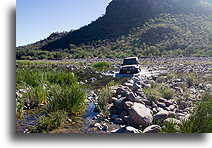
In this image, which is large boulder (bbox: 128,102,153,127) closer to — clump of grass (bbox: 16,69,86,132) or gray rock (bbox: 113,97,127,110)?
gray rock (bbox: 113,97,127,110)

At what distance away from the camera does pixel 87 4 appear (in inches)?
199

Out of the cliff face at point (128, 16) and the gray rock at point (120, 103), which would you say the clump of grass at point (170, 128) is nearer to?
the gray rock at point (120, 103)

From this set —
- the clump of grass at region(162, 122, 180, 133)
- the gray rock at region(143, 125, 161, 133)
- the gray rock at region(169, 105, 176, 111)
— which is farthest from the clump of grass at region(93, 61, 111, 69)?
the clump of grass at region(162, 122, 180, 133)

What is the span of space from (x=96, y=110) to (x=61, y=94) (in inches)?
44.4

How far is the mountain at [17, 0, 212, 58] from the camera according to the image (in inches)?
290

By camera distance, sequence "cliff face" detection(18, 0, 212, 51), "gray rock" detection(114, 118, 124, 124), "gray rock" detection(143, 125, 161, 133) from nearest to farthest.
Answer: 1. "gray rock" detection(143, 125, 161, 133)
2. "gray rock" detection(114, 118, 124, 124)
3. "cliff face" detection(18, 0, 212, 51)

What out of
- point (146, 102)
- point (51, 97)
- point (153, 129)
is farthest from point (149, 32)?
point (153, 129)

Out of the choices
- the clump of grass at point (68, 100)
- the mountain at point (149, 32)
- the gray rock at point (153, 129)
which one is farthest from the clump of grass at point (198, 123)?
the mountain at point (149, 32)

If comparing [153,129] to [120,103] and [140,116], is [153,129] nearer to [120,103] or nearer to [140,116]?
[140,116]

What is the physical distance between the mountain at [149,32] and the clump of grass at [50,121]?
2.97m

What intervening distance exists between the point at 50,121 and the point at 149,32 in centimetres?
508

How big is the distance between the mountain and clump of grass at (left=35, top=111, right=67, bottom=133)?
2965 mm
